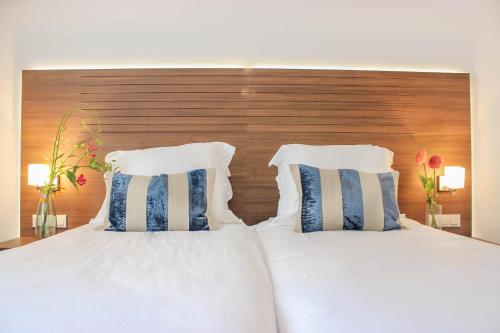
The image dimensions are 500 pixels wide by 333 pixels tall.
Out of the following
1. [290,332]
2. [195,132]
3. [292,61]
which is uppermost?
[292,61]

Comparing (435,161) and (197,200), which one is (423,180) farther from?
(197,200)

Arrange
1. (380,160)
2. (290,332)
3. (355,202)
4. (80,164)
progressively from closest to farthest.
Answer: (290,332)
(355,202)
(380,160)
(80,164)

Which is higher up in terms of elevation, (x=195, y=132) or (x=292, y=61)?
(x=292, y=61)

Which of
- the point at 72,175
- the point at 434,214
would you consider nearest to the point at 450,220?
the point at 434,214

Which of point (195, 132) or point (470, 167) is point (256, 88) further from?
point (470, 167)

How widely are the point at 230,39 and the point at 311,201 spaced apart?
1356 mm

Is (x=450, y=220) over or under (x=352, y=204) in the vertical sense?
under

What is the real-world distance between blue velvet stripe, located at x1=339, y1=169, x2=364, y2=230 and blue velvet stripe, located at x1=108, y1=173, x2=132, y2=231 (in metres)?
1.11

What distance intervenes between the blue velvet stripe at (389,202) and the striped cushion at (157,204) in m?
0.90

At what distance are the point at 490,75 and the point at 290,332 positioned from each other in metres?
2.53

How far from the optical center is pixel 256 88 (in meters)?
2.19

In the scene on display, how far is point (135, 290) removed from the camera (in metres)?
0.72

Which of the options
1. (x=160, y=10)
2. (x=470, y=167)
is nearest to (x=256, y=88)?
(x=160, y=10)

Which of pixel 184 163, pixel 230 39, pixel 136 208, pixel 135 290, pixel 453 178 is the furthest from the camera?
pixel 230 39
